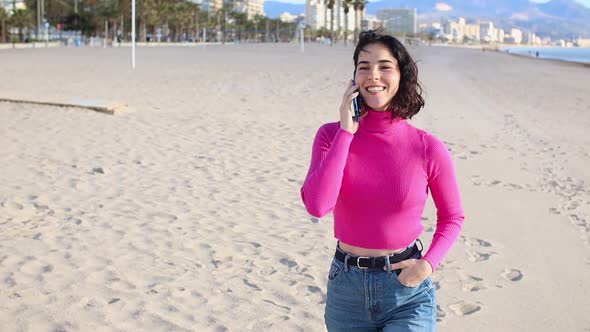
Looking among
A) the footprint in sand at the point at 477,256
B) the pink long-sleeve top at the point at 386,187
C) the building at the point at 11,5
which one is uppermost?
the building at the point at 11,5

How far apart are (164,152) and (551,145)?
6.07m

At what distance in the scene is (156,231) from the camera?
5500mm

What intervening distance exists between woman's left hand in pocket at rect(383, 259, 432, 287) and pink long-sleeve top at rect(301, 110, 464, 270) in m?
0.03

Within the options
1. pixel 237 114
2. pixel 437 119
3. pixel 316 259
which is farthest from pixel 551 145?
pixel 316 259

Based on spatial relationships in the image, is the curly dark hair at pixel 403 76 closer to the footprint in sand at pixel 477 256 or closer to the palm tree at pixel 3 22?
the footprint in sand at pixel 477 256

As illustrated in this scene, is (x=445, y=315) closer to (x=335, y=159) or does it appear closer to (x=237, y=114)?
(x=335, y=159)

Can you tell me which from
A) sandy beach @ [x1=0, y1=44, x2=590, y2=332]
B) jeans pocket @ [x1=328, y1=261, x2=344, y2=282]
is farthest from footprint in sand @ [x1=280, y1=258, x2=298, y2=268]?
jeans pocket @ [x1=328, y1=261, x2=344, y2=282]

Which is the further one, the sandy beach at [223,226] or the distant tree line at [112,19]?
the distant tree line at [112,19]

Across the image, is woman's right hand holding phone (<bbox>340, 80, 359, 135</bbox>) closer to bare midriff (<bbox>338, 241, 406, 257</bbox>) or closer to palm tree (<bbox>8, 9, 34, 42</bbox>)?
bare midriff (<bbox>338, 241, 406, 257</bbox>)

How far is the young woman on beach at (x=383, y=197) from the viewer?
6.53ft

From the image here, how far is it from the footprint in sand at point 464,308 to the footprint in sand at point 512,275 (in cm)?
64

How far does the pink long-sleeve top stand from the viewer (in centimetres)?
199

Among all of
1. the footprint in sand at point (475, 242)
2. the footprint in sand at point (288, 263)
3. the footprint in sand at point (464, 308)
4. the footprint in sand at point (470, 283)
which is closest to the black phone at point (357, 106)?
the footprint in sand at point (464, 308)

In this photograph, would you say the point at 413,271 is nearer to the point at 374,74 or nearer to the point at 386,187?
the point at 386,187
